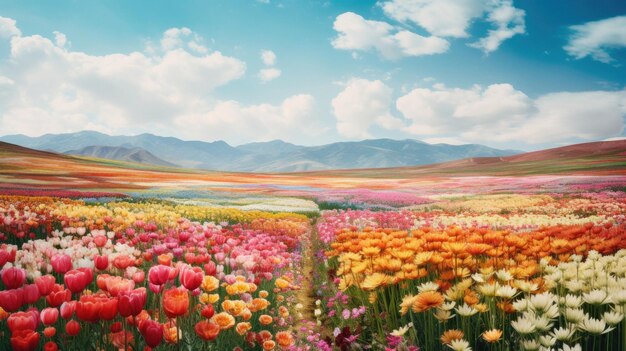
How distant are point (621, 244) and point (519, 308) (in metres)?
2.72

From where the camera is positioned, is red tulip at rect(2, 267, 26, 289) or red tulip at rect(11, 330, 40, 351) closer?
red tulip at rect(11, 330, 40, 351)

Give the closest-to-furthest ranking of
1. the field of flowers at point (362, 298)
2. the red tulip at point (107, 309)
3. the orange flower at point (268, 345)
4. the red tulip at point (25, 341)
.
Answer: the red tulip at point (25, 341)
the red tulip at point (107, 309)
the field of flowers at point (362, 298)
the orange flower at point (268, 345)

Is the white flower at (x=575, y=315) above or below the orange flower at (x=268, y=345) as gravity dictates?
above

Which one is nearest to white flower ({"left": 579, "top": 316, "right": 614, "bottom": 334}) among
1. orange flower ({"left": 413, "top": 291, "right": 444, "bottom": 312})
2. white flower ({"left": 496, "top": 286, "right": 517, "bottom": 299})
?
white flower ({"left": 496, "top": 286, "right": 517, "bottom": 299})

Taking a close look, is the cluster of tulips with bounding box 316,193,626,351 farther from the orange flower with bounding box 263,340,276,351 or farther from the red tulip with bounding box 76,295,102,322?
the red tulip with bounding box 76,295,102,322

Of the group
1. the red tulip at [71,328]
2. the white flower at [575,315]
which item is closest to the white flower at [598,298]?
the white flower at [575,315]

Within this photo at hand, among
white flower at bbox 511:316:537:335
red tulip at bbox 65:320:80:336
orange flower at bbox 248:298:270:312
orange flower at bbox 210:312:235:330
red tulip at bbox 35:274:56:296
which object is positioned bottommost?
orange flower at bbox 248:298:270:312

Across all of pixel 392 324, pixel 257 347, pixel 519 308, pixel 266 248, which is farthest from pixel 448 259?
pixel 266 248

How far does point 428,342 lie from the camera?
2873 mm

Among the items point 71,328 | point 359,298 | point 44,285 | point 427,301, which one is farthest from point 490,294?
point 44,285

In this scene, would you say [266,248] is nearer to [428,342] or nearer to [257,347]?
[257,347]

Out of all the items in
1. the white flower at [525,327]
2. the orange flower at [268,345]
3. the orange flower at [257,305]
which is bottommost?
the orange flower at [268,345]

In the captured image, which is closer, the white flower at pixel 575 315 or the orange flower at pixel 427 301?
the white flower at pixel 575 315

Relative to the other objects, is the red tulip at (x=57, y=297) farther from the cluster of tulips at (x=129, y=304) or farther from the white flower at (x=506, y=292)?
the white flower at (x=506, y=292)
